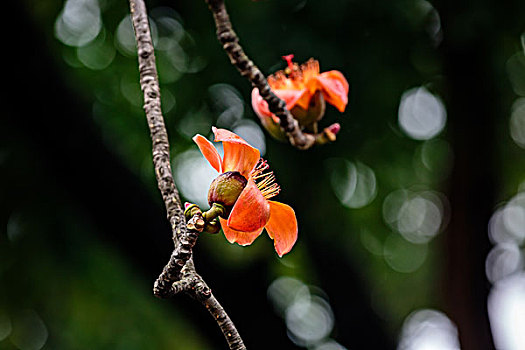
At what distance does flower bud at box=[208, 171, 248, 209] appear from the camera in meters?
0.60

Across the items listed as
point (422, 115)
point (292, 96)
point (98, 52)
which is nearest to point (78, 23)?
point (98, 52)

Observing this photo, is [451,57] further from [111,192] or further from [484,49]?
[111,192]

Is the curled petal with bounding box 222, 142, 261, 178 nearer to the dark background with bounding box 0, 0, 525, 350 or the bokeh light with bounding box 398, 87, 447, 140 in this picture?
the dark background with bounding box 0, 0, 525, 350

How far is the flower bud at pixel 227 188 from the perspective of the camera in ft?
1.98

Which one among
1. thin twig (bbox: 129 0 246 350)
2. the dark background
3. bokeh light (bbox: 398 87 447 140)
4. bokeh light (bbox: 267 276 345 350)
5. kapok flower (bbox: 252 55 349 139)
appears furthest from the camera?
bokeh light (bbox: 267 276 345 350)

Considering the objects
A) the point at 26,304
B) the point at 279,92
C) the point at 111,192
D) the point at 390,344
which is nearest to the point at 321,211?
the point at 390,344

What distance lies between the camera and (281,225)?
0.68 metres

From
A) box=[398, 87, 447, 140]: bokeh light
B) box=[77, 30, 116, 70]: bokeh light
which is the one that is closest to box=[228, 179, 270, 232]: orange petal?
box=[77, 30, 116, 70]: bokeh light

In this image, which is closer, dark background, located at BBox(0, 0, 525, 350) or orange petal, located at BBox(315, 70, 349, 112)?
orange petal, located at BBox(315, 70, 349, 112)

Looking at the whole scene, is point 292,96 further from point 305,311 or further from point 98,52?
point 305,311

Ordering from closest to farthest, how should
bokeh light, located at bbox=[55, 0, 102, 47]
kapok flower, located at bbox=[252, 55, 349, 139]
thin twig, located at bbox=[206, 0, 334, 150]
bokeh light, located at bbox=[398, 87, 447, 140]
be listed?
thin twig, located at bbox=[206, 0, 334, 150], kapok flower, located at bbox=[252, 55, 349, 139], bokeh light, located at bbox=[55, 0, 102, 47], bokeh light, located at bbox=[398, 87, 447, 140]

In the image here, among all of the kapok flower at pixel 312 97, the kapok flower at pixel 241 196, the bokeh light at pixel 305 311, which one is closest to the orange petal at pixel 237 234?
the kapok flower at pixel 241 196

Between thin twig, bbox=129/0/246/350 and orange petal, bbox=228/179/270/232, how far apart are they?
0.14 feet

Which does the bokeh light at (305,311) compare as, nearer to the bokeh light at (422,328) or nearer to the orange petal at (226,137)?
the bokeh light at (422,328)
